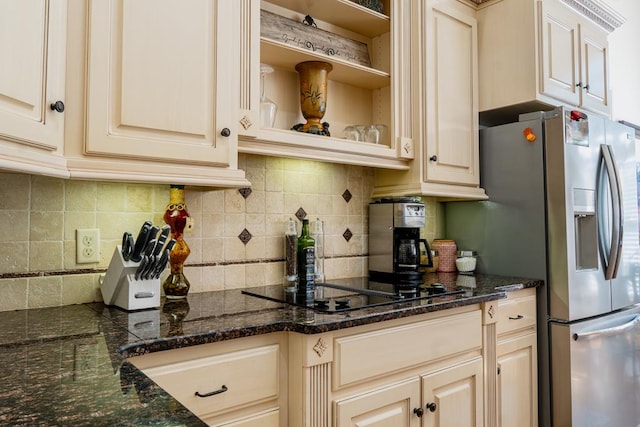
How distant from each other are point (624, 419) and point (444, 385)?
1370mm

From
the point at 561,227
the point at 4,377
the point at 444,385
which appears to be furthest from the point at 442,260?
the point at 4,377

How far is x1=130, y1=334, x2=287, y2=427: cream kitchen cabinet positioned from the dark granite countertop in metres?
0.05

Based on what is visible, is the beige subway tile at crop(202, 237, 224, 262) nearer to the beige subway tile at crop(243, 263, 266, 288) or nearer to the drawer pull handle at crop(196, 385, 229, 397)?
the beige subway tile at crop(243, 263, 266, 288)

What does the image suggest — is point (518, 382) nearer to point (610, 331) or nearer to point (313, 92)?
point (610, 331)

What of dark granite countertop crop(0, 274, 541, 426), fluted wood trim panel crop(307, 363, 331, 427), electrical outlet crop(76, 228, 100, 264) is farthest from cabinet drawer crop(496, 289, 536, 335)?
electrical outlet crop(76, 228, 100, 264)

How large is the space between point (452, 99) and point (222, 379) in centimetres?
178

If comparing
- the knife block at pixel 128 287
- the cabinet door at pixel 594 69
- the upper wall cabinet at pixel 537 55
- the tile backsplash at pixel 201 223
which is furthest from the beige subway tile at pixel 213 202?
the cabinet door at pixel 594 69

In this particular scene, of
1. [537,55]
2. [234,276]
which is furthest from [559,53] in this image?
[234,276]

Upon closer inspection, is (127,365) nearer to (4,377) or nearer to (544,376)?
(4,377)

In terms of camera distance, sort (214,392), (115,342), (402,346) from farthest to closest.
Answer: (402,346) < (214,392) < (115,342)

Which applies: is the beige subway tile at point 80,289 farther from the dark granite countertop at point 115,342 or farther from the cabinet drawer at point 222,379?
the cabinet drawer at point 222,379

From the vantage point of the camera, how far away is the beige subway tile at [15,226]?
1.41 metres

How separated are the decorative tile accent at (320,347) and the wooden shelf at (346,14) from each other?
1.48 m

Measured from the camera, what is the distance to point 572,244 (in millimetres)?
2105
